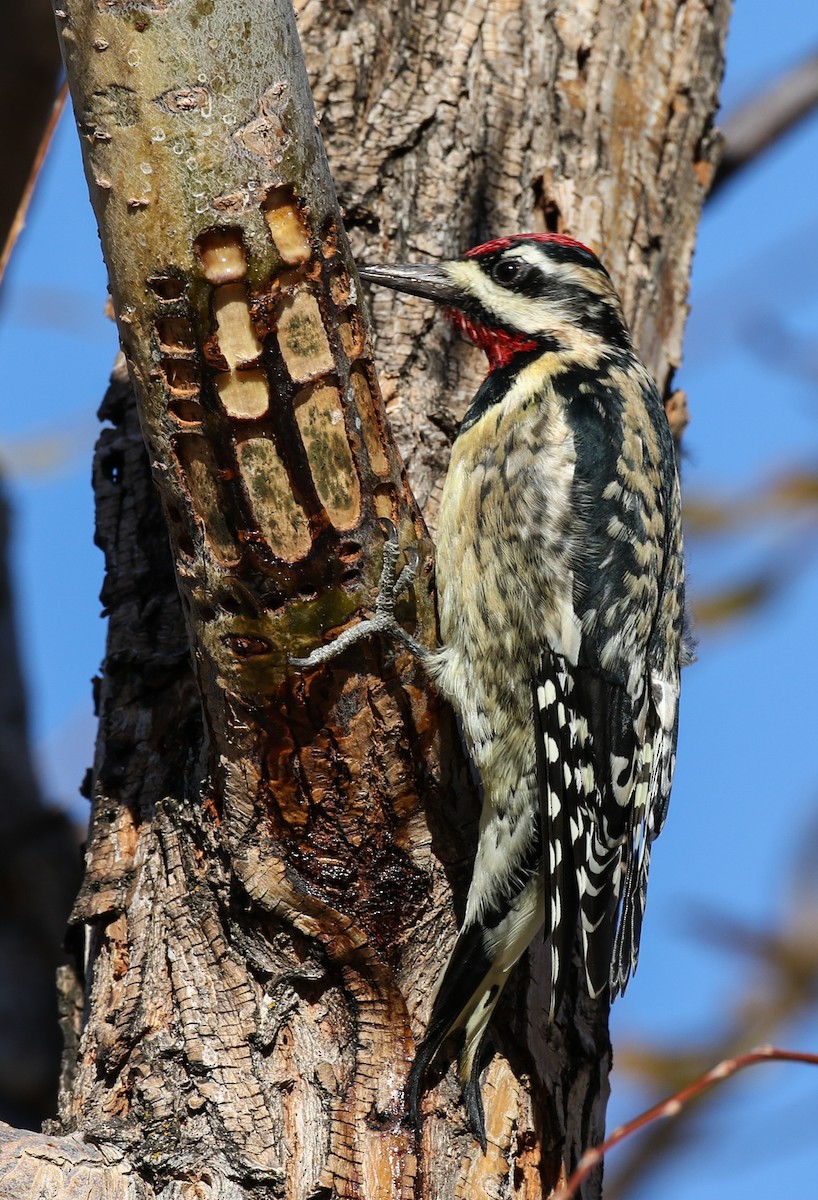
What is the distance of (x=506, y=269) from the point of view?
2.87 m

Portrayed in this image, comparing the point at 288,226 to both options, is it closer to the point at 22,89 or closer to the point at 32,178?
the point at 32,178

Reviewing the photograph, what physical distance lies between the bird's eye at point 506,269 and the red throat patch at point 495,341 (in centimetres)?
12

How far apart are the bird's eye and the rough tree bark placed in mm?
307

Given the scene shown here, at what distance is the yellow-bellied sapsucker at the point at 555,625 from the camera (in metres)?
2.36

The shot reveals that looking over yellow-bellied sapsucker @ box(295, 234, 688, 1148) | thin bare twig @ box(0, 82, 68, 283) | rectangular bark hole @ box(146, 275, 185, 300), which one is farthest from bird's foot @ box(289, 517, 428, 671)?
thin bare twig @ box(0, 82, 68, 283)

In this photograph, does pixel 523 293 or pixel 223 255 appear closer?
pixel 223 255

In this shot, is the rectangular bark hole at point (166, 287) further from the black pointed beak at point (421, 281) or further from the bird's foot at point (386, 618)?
the black pointed beak at point (421, 281)

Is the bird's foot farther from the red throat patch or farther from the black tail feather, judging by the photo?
the red throat patch

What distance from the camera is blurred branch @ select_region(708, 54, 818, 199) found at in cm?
387

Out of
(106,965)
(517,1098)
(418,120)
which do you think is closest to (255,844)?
(106,965)

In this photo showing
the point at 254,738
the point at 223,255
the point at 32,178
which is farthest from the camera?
the point at 32,178

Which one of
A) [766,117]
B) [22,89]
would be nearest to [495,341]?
[22,89]

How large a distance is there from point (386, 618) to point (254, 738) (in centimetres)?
29

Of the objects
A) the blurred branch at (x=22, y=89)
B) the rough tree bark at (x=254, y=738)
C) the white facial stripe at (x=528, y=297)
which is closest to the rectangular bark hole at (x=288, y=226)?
the rough tree bark at (x=254, y=738)
